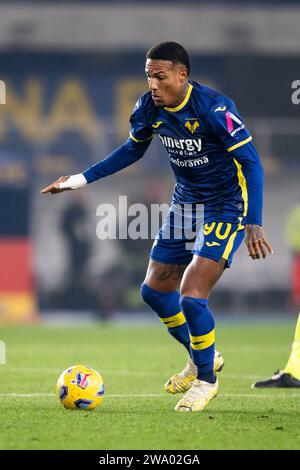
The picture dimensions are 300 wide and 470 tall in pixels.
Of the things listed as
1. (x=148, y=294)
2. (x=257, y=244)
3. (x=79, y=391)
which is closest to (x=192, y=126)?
(x=257, y=244)

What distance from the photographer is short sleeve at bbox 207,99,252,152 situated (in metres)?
6.50

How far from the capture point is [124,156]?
7.18m

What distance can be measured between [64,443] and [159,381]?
349cm

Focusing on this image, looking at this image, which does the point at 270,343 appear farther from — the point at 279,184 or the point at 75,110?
the point at 75,110

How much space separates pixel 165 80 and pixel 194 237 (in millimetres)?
1047

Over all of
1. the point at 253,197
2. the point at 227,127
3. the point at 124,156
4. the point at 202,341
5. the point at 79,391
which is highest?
the point at 227,127

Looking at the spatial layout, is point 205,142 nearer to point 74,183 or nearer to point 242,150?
point 242,150

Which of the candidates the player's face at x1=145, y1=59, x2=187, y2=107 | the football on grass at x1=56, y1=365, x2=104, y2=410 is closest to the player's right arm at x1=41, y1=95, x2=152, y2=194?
the player's face at x1=145, y1=59, x2=187, y2=107

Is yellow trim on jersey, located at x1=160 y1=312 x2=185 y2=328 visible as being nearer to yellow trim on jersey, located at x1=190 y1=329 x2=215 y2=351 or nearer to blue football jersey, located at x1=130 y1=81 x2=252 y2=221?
yellow trim on jersey, located at x1=190 y1=329 x2=215 y2=351

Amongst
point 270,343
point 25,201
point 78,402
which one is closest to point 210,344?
point 78,402

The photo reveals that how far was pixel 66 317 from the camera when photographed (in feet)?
62.5

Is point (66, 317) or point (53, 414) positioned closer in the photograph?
point (53, 414)

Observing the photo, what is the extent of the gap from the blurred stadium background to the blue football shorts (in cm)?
1006

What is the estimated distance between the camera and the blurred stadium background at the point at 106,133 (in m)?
18.9
